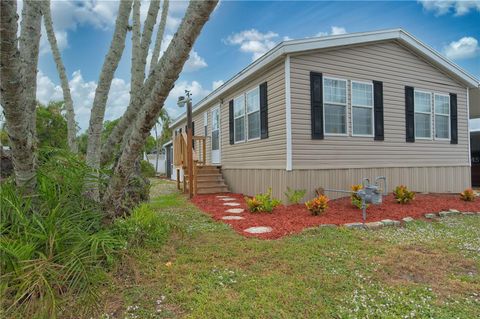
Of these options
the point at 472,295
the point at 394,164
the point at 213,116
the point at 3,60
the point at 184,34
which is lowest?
the point at 472,295

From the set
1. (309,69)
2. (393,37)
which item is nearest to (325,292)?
(309,69)

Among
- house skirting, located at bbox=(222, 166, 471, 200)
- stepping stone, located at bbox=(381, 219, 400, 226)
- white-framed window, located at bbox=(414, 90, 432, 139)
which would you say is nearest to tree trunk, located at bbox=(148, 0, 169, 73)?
house skirting, located at bbox=(222, 166, 471, 200)

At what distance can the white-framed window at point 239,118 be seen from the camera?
8.67 metres

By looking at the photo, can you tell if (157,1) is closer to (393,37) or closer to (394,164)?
(393,37)

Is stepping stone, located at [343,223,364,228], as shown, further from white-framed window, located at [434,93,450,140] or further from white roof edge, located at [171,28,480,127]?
white-framed window, located at [434,93,450,140]

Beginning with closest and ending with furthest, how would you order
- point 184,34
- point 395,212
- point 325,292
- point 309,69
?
point 184,34, point 325,292, point 395,212, point 309,69

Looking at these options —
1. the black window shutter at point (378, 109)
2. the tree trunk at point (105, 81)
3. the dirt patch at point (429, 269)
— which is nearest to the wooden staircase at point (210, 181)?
the black window shutter at point (378, 109)

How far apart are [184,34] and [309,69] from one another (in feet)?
16.4

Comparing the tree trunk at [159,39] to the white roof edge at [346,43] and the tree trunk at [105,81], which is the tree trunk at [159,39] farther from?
the white roof edge at [346,43]

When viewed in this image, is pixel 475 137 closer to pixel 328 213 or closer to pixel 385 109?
pixel 385 109

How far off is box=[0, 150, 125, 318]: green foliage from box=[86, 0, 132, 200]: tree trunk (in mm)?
525

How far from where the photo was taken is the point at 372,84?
748 cm

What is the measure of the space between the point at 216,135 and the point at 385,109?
574cm

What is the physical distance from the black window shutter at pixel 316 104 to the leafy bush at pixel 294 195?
49.4 inches
